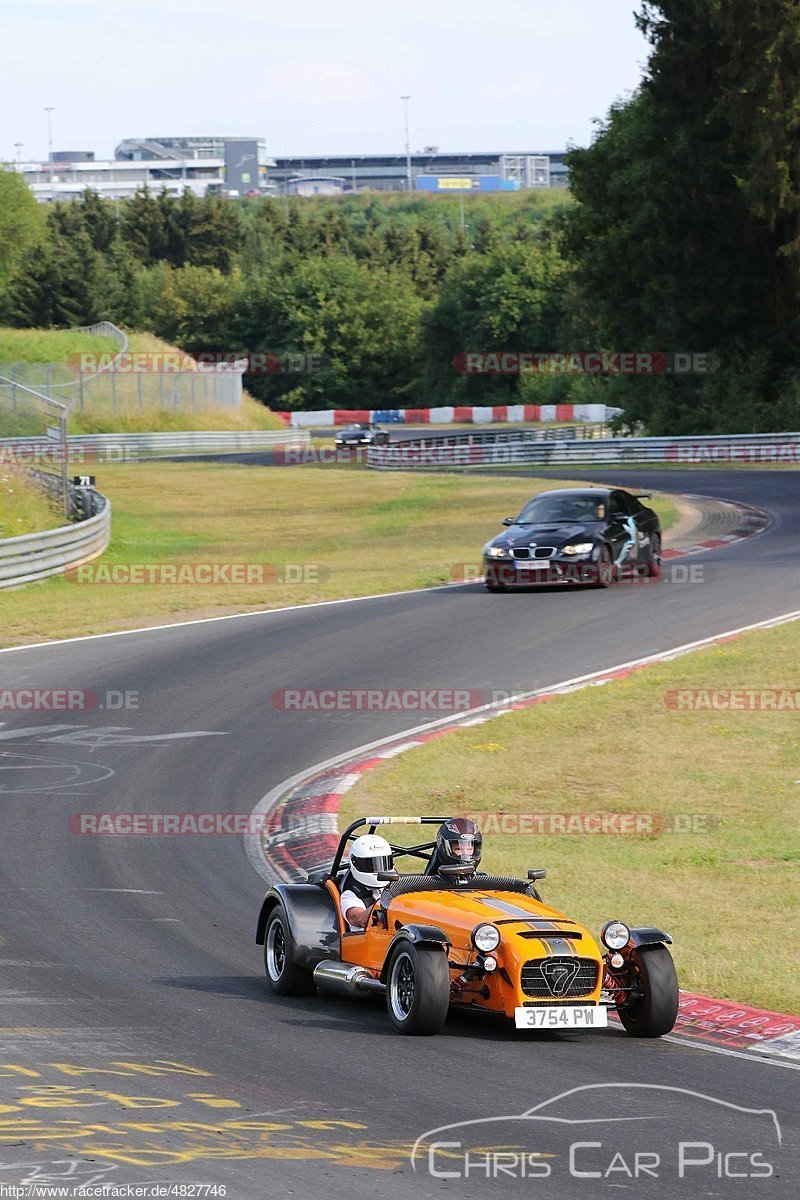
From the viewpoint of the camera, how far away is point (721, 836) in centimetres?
1357

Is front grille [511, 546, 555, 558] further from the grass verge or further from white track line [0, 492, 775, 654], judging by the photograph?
the grass verge

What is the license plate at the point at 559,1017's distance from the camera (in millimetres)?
8172

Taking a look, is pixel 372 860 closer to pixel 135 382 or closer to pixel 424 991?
pixel 424 991

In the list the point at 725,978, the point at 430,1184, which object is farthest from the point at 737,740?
the point at 430,1184

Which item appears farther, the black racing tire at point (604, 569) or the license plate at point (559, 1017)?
the black racing tire at point (604, 569)

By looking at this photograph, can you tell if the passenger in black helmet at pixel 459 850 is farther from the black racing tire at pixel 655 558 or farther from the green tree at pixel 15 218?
the green tree at pixel 15 218

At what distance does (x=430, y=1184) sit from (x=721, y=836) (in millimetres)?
7871

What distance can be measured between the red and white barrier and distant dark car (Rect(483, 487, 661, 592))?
56.4 meters

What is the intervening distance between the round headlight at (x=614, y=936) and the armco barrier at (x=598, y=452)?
135 feet

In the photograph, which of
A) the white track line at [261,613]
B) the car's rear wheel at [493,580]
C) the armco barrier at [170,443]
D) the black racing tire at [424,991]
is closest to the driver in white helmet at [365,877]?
the black racing tire at [424,991]

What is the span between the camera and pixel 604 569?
26.3 meters

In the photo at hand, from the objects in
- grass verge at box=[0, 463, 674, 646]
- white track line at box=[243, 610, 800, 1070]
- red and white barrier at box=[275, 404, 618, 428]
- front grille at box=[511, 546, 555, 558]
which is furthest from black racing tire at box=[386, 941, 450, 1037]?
red and white barrier at box=[275, 404, 618, 428]

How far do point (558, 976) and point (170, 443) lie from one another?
65.2 meters

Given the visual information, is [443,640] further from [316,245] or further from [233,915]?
[316,245]
